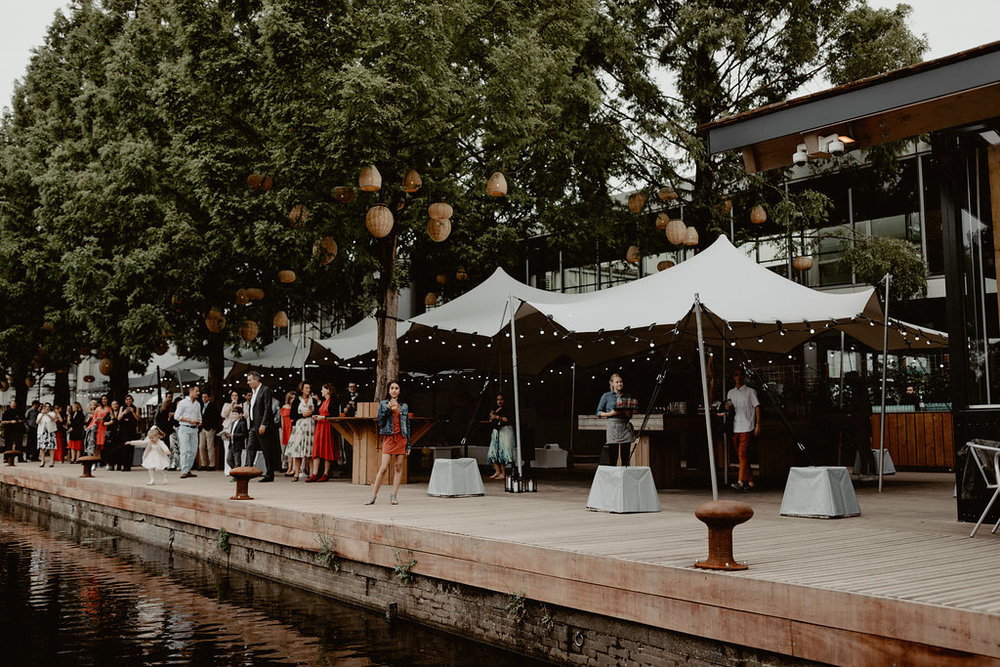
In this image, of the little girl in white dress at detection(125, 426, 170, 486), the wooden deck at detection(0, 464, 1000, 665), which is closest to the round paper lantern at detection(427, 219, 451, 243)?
the wooden deck at detection(0, 464, 1000, 665)

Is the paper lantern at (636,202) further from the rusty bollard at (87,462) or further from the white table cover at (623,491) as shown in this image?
the rusty bollard at (87,462)

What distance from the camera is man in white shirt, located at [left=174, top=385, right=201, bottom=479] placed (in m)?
17.3

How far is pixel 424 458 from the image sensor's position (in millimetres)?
22031

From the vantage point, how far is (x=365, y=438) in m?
14.6

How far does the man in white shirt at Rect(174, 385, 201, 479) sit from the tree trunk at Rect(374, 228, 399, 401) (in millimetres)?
4358

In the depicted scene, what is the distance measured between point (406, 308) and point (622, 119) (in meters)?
14.6

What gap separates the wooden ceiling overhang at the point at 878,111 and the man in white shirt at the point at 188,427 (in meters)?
12.2

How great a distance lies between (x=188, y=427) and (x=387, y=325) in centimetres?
518

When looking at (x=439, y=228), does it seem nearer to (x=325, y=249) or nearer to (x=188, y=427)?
(x=325, y=249)

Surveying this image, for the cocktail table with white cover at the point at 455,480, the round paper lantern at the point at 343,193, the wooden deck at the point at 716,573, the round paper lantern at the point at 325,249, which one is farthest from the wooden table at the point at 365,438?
the round paper lantern at the point at 343,193

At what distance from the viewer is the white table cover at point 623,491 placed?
9863mm

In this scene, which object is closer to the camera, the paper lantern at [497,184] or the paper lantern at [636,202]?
the paper lantern at [497,184]

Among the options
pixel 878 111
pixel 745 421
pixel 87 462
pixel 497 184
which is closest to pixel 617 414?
pixel 745 421

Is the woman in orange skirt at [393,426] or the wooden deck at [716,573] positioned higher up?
the woman in orange skirt at [393,426]
